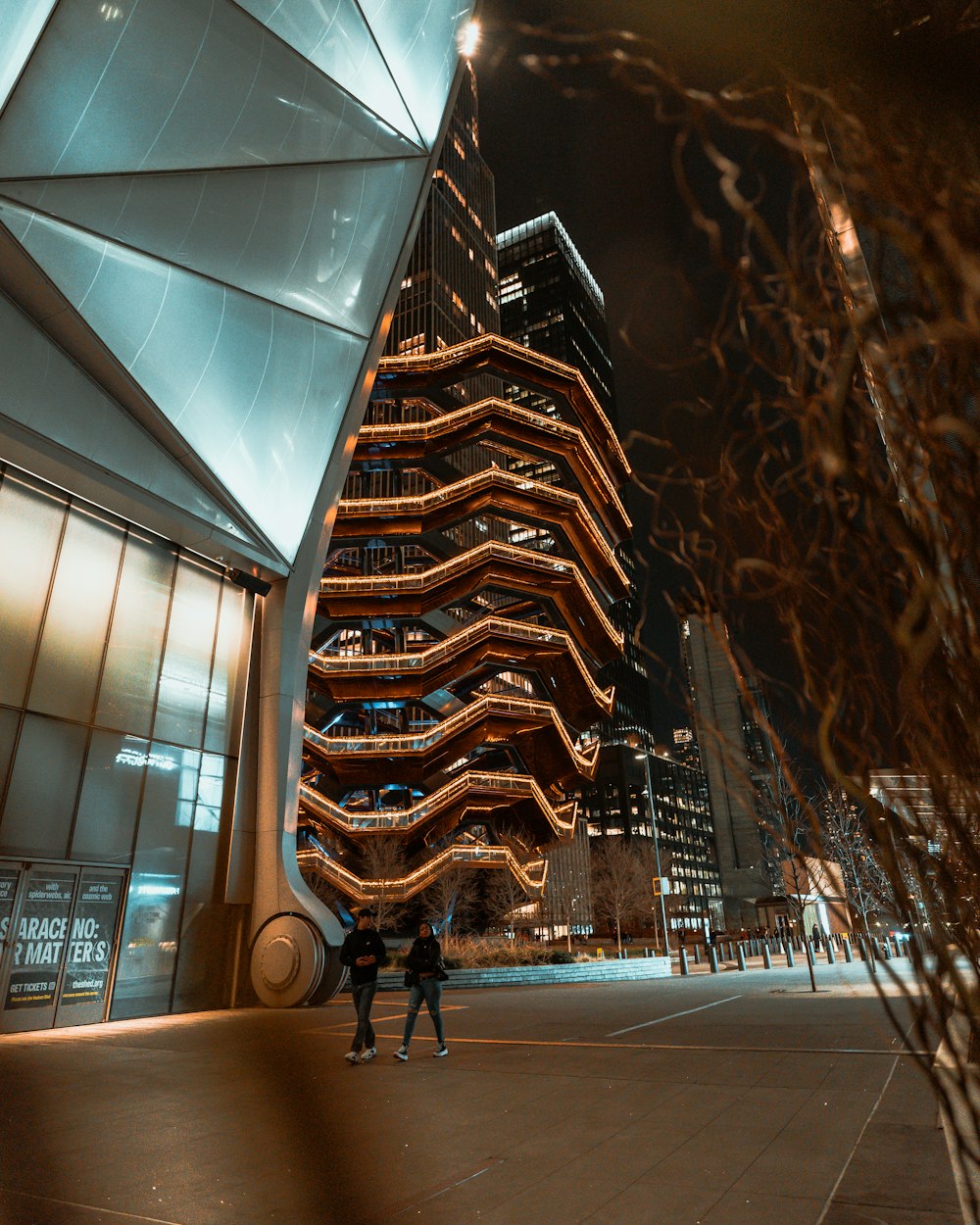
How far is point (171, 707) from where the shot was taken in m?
18.0

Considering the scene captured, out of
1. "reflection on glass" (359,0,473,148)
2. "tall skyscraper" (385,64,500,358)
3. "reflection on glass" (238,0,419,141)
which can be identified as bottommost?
"reflection on glass" (238,0,419,141)

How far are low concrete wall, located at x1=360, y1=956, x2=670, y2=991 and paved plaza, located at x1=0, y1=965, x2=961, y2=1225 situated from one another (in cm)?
1763

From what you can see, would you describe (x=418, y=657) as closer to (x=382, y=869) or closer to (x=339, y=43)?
(x=382, y=869)

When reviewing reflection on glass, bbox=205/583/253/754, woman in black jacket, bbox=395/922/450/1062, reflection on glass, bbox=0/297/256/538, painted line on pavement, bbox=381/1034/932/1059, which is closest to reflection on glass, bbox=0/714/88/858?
reflection on glass, bbox=205/583/253/754

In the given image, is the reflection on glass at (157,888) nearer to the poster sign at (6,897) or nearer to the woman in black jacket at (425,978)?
the poster sign at (6,897)

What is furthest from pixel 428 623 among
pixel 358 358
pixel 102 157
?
pixel 102 157

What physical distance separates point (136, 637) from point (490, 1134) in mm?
14614

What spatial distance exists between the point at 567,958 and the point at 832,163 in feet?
116

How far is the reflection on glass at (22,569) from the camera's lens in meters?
14.9

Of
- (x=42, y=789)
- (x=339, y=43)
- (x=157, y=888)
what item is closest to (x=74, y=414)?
(x=42, y=789)

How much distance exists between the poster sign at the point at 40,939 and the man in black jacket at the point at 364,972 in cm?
781

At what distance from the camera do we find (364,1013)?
363 inches

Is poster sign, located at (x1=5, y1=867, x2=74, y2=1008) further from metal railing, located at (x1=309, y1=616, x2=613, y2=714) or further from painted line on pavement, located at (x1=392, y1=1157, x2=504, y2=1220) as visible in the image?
metal railing, located at (x1=309, y1=616, x2=613, y2=714)

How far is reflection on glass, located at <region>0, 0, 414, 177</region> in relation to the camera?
41.6 ft
